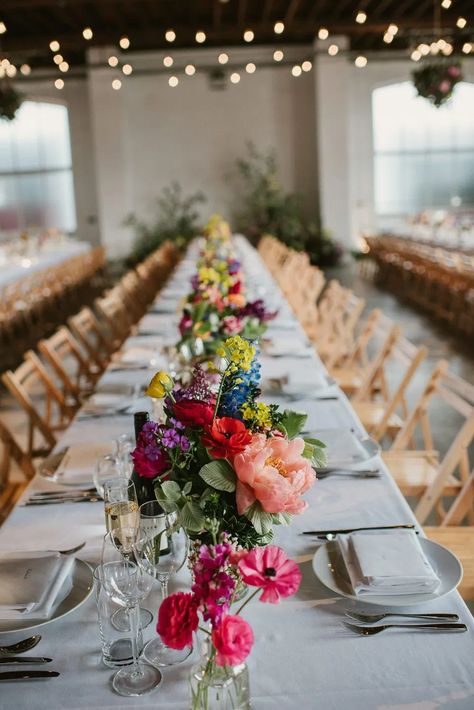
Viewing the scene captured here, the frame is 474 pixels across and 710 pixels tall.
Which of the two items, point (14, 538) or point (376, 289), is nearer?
point (14, 538)

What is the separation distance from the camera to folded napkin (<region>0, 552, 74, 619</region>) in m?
1.56

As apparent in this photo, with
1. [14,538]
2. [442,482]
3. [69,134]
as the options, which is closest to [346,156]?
[69,134]

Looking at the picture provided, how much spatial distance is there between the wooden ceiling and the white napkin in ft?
34.8

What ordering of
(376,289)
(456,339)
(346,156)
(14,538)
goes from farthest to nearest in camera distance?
(346,156), (376,289), (456,339), (14,538)

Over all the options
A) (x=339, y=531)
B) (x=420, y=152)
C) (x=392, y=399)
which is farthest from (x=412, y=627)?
(x=420, y=152)

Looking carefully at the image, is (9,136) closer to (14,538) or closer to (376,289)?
(376,289)

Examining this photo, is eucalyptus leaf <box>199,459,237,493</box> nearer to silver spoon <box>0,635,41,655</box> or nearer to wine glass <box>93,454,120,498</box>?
silver spoon <box>0,635,41,655</box>

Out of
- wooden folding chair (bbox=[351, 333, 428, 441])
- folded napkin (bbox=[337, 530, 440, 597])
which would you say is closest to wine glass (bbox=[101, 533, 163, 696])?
folded napkin (bbox=[337, 530, 440, 597])

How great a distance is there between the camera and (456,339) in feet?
27.0

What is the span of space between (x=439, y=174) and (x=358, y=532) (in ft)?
53.5

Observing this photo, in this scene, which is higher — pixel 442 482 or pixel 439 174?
pixel 439 174

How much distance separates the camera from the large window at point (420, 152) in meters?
16.6

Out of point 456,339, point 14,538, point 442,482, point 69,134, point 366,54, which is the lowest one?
point 456,339

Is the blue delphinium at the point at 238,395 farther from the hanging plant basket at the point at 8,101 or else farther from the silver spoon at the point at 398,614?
the hanging plant basket at the point at 8,101
